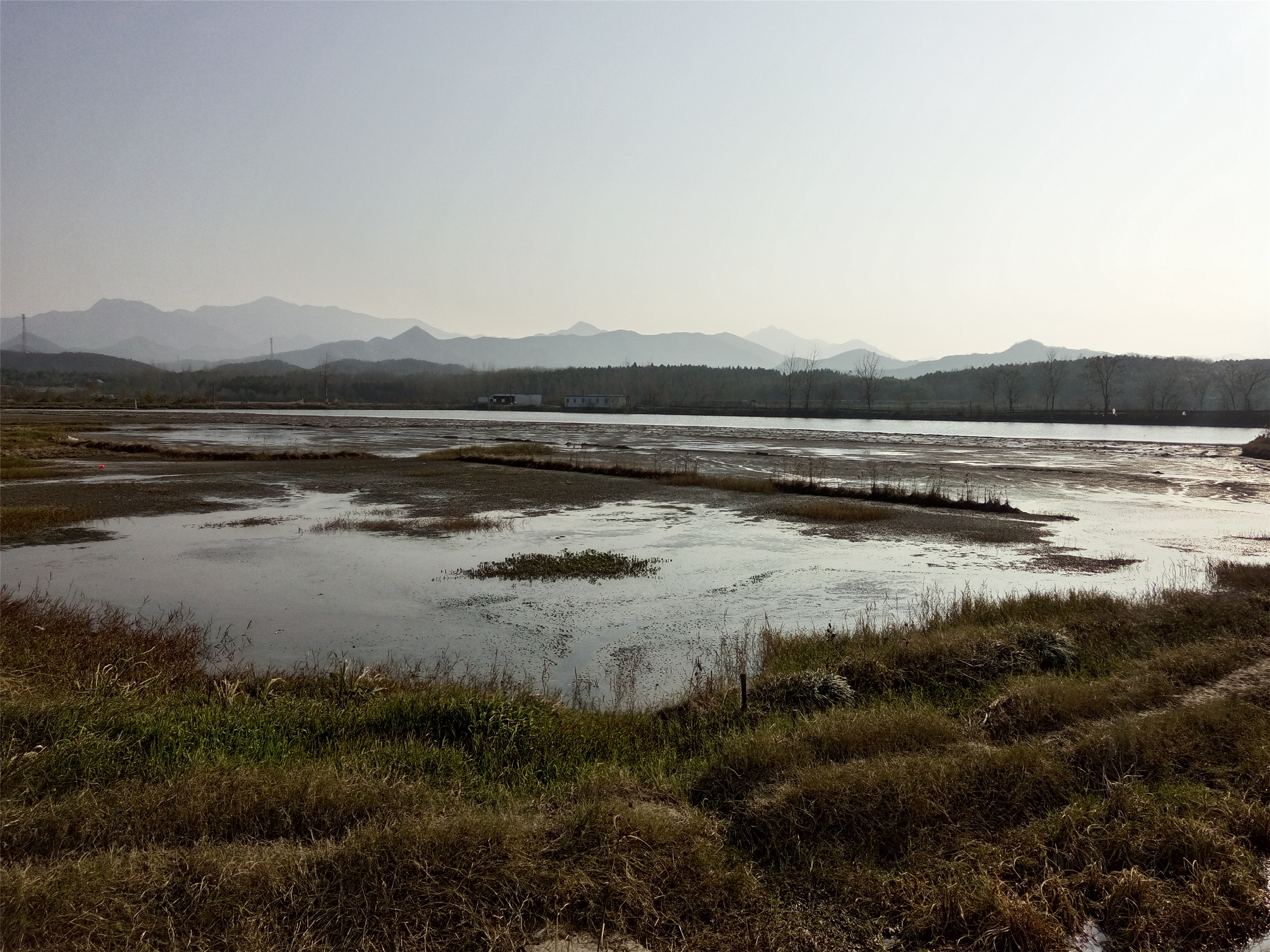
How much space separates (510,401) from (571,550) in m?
169

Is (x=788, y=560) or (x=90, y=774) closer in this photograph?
(x=90, y=774)

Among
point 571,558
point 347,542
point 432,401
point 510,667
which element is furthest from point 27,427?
point 432,401

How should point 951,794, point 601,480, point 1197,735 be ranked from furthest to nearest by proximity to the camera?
point 601,480 → point 1197,735 → point 951,794

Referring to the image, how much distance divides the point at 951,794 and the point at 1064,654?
18.8ft

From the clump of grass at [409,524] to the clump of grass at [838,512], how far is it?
1062cm

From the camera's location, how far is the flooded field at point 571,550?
13859mm

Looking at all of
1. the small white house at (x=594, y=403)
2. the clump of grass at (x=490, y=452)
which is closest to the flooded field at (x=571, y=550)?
the clump of grass at (x=490, y=452)

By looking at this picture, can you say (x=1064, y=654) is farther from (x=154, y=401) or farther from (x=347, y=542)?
(x=154, y=401)

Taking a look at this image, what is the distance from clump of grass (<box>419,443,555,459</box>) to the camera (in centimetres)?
4875

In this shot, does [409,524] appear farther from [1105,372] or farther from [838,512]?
[1105,372]

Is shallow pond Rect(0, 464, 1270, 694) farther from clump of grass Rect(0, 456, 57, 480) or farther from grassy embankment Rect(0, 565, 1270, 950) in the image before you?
clump of grass Rect(0, 456, 57, 480)

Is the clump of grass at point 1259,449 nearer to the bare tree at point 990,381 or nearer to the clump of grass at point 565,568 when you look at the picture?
the clump of grass at point 565,568

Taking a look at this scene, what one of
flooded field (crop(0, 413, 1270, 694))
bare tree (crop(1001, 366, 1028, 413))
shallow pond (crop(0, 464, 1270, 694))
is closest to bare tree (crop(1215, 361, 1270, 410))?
bare tree (crop(1001, 366, 1028, 413))

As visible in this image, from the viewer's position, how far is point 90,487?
3139cm
